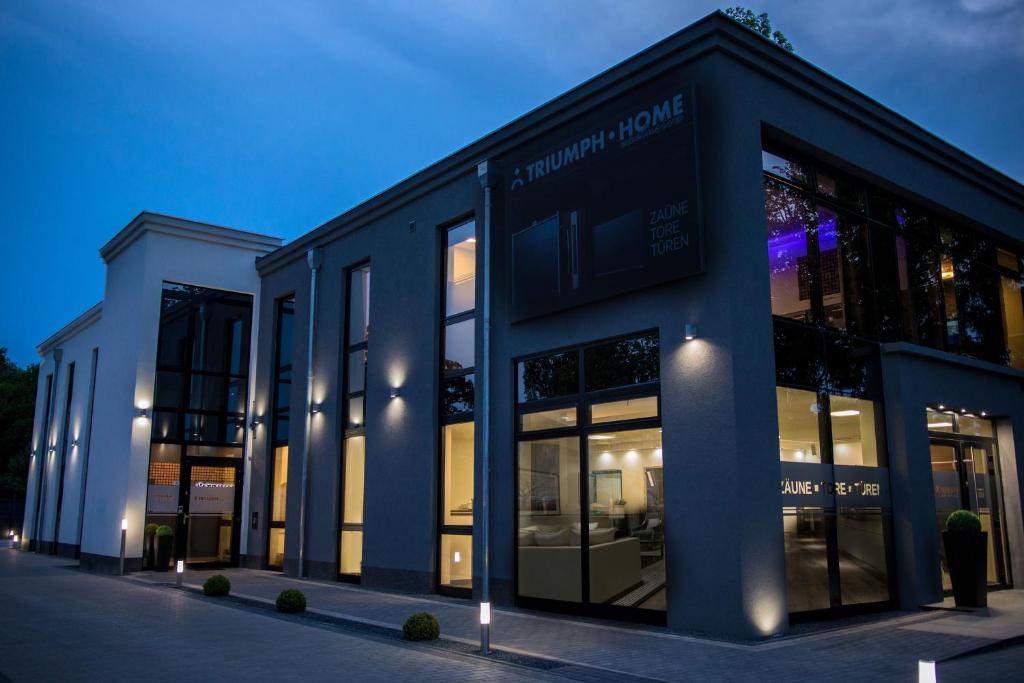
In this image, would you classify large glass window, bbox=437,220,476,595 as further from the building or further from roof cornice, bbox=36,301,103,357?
roof cornice, bbox=36,301,103,357

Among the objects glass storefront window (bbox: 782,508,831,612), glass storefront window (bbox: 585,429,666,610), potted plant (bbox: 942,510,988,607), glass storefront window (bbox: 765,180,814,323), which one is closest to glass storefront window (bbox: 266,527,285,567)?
glass storefront window (bbox: 585,429,666,610)

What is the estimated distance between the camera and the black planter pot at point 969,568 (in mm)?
10961

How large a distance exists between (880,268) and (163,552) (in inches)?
639

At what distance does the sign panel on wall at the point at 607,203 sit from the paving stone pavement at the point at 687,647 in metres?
4.38

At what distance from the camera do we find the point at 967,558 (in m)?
11.0

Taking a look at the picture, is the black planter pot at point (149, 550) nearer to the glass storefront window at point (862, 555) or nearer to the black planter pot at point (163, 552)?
the black planter pot at point (163, 552)

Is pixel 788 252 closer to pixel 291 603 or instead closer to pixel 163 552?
pixel 291 603

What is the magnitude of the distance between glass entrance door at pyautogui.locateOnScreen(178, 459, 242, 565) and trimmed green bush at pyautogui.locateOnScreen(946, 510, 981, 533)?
15.8 metres

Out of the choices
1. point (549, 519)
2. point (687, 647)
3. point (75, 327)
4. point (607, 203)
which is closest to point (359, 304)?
point (549, 519)

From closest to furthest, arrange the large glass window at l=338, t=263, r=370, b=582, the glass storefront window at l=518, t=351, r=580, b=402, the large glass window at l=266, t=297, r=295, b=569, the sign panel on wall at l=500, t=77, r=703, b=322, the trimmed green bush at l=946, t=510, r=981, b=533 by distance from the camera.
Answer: the sign panel on wall at l=500, t=77, r=703, b=322 → the trimmed green bush at l=946, t=510, r=981, b=533 → the glass storefront window at l=518, t=351, r=580, b=402 → the large glass window at l=338, t=263, r=370, b=582 → the large glass window at l=266, t=297, r=295, b=569

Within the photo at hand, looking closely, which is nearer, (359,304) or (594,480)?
(594,480)

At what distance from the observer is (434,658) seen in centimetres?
842

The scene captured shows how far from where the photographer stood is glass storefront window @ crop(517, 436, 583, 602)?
11555 millimetres

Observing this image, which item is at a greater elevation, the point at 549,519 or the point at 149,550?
→ the point at 549,519
